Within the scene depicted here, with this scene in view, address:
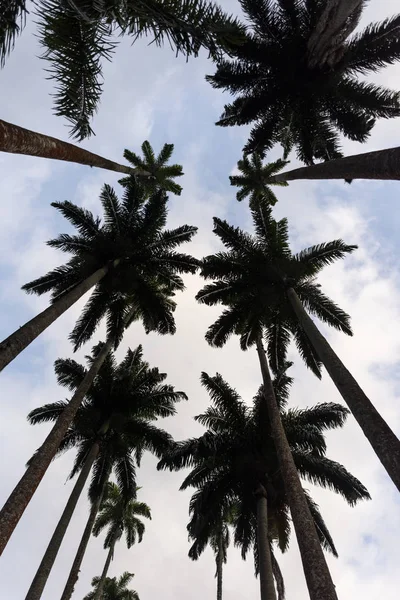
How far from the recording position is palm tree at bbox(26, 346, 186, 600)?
65.3 ft

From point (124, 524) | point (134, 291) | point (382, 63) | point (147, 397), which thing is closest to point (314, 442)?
point (147, 397)

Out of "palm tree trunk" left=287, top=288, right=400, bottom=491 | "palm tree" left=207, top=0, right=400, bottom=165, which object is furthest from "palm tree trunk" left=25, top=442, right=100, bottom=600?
"palm tree" left=207, top=0, right=400, bottom=165

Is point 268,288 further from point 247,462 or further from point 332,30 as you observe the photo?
point 332,30

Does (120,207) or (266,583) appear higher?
(120,207)

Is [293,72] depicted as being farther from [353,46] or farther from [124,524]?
[124,524]

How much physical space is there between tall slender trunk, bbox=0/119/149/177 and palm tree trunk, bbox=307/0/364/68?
6578 mm

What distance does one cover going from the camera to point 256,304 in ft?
57.9

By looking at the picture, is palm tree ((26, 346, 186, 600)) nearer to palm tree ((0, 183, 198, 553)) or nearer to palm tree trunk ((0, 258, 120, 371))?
palm tree ((0, 183, 198, 553))

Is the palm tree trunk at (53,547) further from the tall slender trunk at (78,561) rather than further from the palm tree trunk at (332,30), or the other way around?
the palm tree trunk at (332,30)

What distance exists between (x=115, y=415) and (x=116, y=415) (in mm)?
47

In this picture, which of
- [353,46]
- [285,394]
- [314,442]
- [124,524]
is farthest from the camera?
[124,524]

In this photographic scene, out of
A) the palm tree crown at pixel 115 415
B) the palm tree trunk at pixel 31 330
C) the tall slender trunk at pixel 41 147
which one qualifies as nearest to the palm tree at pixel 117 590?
the palm tree crown at pixel 115 415

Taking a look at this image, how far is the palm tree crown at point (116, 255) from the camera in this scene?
18234 mm

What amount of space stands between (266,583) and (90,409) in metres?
10.4
